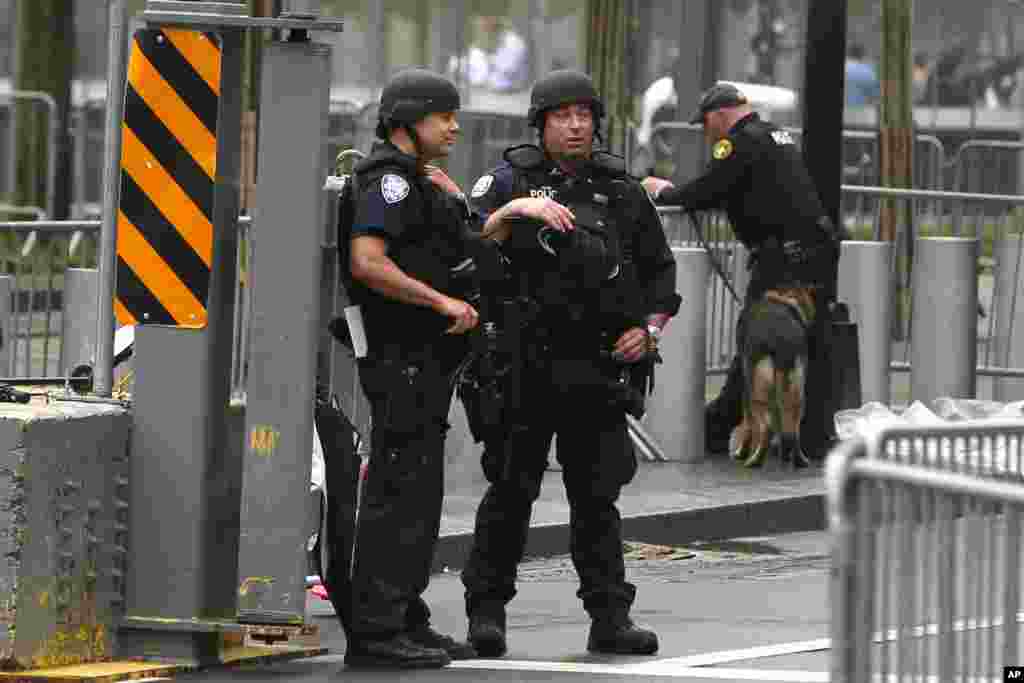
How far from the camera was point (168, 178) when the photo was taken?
→ 7.63 metres

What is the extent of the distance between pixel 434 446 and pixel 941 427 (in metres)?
2.95

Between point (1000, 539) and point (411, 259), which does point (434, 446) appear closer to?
point (411, 259)

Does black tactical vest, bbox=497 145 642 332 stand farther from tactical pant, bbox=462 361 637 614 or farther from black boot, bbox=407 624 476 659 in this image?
black boot, bbox=407 624 476 659

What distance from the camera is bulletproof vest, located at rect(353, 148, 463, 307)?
305 inches

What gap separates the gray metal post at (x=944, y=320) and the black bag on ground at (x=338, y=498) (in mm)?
5390

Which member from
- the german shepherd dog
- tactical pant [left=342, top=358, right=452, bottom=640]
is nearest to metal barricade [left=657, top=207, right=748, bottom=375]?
the german shepherd dog

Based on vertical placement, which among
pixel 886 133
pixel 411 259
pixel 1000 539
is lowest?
pixel 1000 539

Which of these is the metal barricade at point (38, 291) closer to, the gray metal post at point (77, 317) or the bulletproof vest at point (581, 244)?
the gray metal post at point (77, 317)

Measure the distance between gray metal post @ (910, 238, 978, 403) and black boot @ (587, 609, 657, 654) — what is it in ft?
16.5

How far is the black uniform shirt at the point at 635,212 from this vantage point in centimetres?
819

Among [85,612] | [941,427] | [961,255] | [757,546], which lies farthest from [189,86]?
[961,255]

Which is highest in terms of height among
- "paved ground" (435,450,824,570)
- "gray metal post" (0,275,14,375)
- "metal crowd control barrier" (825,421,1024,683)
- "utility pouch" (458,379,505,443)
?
"gray metal post" (0,275,14,375)

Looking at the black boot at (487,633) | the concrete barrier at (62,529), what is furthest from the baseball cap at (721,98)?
the concrete barrier at (62,529)

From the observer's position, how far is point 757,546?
1089cm
